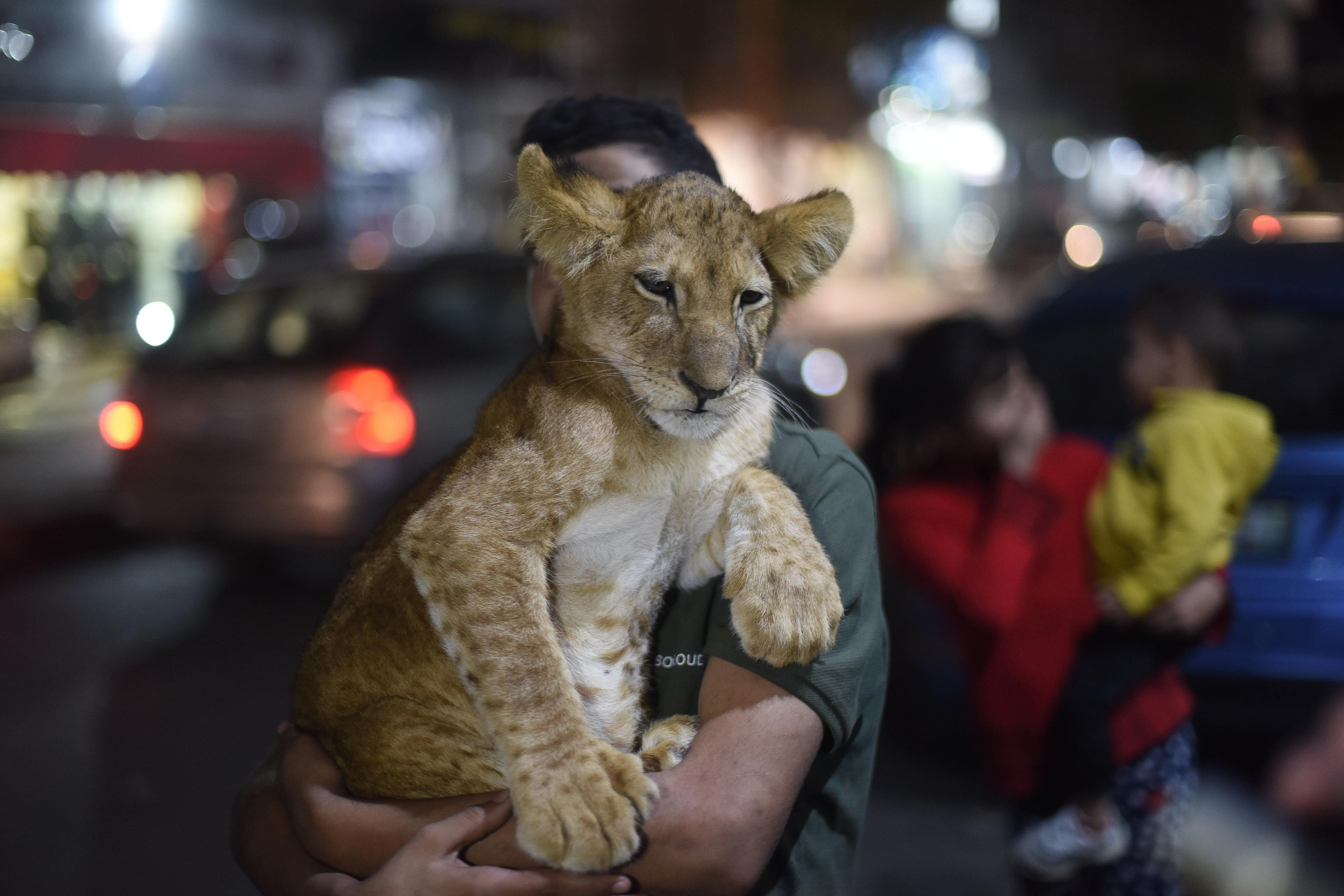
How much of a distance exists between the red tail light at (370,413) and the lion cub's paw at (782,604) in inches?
202

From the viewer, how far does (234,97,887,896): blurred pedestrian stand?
1.45m

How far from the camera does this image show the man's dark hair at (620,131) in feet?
6.59

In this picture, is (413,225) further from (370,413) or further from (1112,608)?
(1112,608)

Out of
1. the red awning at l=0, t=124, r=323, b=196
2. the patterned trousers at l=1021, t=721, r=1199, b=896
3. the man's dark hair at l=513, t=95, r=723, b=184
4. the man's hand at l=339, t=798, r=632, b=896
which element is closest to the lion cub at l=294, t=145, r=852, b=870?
the man's hand at l=339, t=798, r=632, b=896

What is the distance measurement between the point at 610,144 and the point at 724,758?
1135 mm

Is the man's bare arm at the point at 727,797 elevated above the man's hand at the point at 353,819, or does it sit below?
above

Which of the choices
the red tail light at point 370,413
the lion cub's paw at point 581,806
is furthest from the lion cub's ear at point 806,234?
the red tail light at point 370,413

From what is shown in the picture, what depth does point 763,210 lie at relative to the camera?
5.83 ft

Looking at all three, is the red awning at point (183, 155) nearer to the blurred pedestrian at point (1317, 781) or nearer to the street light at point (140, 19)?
the street light at point (140, 19)

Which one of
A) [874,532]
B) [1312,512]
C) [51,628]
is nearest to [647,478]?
Answer: [874,532]

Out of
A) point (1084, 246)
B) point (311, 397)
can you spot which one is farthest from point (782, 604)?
point (1084, 246)

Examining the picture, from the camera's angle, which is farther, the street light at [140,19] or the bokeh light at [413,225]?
the bokeh light at [413,225]

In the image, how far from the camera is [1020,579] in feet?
10.4

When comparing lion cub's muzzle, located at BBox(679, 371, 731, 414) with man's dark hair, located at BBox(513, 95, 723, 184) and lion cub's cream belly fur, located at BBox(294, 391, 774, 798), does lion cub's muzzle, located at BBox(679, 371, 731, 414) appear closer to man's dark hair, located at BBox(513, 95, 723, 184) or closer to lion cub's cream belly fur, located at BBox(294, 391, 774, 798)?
lion cub's cream belly fur, located at BBox(294, 391, 774, 798)
